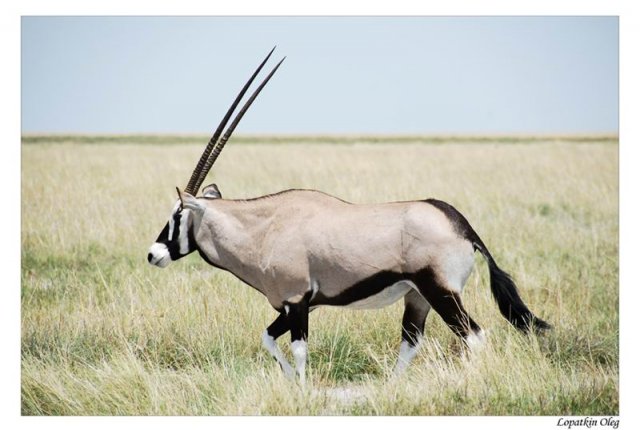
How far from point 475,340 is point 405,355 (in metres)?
0.69

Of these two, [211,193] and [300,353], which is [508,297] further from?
[211,193]

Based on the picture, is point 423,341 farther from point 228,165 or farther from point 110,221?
point 228,165

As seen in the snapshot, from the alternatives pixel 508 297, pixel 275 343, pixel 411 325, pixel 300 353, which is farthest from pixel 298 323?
pixel 508 297

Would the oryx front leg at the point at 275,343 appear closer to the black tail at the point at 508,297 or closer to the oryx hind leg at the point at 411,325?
the oryx hind leg at the point at 411,325

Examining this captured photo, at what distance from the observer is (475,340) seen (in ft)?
17.5

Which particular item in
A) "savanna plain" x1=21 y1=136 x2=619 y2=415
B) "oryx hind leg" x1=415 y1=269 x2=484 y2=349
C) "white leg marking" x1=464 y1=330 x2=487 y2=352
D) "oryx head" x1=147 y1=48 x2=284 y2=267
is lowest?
"savanna plain" x1=21 y1=136 x2=619 y2=415

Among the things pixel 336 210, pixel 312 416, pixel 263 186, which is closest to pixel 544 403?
pixel 312 416

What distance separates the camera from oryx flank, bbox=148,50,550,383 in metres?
5.18

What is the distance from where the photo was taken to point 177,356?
6527mm

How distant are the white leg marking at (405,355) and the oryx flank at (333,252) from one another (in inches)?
0.6

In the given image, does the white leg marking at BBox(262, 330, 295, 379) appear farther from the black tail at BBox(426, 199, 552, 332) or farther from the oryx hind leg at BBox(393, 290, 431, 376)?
the black tail at BBox(426, 199, 552, 332)

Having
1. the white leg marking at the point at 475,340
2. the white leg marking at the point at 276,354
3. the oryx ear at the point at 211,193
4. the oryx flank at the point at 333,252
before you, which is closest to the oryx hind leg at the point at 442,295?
the oryx flank at the point at 333,252

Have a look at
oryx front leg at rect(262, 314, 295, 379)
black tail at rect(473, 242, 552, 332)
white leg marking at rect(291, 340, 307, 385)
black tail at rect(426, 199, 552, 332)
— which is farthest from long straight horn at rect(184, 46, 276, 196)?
black tail at rect(473, 242, 552, 332)

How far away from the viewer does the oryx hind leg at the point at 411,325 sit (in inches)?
226
